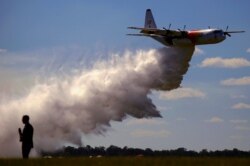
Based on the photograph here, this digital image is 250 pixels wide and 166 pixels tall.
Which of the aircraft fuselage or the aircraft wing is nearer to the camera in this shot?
the aircraft fuselage

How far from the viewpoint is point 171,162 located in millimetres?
20734

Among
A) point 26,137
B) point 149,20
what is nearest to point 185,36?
point 149,20

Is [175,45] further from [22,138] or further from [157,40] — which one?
[22,138]

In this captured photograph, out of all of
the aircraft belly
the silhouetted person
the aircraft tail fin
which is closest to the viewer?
the silhouetted person

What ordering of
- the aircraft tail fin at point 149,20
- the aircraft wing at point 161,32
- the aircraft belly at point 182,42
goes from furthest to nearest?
1. the aircraft tail fin at point 149,20
2. the aircraft wing at point 161,32
3. the aircraft belly at point 182,42

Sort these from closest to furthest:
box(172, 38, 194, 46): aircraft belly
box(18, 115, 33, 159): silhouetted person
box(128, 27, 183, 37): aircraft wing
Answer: box(18, 115, 33, 159): silhouetted person → box(172, 38, 194, 46): aircraft belly → box(128, 27, 183, 37): aircraft wing

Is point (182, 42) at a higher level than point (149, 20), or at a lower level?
lower

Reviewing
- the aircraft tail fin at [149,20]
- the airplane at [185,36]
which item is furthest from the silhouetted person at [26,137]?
the aircraft tail fin at [149,20]

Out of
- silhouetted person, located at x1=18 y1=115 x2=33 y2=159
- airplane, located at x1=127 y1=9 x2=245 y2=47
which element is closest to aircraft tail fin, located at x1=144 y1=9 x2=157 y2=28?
airplane, located at x1=127 y1=9 x2=245 y2=47

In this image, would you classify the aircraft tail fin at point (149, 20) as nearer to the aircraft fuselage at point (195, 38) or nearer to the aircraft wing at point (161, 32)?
the aircraft wing at point (161, 32)

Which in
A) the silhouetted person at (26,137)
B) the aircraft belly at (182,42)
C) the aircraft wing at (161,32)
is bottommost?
the silhouetted person at (26,137)

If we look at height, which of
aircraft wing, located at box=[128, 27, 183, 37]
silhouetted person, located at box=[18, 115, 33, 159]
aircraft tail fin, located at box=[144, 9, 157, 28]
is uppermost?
→ aircraft tail fin, located at box=[144, 9, 157, 28]

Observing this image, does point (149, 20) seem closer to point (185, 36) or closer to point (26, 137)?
point (185, 36)

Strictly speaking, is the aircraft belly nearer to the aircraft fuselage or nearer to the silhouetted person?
the aircraft fuselage
